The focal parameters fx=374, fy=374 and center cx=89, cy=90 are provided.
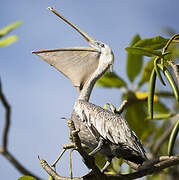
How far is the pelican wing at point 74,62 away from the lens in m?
4.10

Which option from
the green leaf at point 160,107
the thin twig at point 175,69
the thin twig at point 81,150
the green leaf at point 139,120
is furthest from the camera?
the green leaf at point 160,107

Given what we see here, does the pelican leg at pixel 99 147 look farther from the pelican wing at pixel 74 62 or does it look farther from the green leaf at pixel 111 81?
the green leaf at pixel 111 81

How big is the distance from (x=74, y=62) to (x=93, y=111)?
0.81 m

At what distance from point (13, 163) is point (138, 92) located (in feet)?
8.99

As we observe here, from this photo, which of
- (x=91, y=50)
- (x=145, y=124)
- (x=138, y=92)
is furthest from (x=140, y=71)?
(x=91, y=50)

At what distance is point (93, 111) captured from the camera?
12.0 feet

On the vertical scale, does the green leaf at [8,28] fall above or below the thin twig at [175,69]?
above

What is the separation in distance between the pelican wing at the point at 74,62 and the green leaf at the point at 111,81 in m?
1.30

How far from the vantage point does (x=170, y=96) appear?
569 cm

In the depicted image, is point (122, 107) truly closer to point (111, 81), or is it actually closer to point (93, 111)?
point (93, 111)

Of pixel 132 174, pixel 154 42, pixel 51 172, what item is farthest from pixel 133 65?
pixel 51 172

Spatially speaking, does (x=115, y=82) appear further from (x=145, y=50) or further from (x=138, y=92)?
(x=145, y=50)

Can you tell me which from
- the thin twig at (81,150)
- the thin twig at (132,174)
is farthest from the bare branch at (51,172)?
the thin twig at (81,150)

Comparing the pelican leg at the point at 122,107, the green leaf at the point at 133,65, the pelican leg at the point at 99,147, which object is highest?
the green leaf at the point at 133,65
